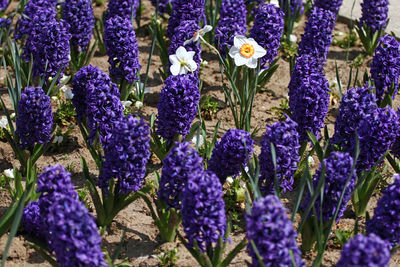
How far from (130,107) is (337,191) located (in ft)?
8.63

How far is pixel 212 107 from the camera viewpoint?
591 cm

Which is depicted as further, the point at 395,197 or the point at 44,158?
the point at 44,158

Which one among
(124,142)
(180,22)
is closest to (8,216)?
(124,142)

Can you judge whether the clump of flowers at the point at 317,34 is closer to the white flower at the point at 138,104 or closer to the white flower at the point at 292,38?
the white flower at the point at 292,38

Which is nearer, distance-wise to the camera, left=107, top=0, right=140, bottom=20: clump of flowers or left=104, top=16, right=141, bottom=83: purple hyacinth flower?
left=104, top=16, right=141, bottom=83: purple hyacinth flower

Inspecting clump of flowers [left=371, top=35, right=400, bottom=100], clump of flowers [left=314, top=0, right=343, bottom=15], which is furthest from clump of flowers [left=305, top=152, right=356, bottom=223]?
clump of flowers [left=314, top=0, right=343, bottom=15]

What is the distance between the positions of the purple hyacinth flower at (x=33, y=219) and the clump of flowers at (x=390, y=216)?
A: 212 centimetres

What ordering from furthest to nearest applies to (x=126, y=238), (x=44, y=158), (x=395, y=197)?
(x=44, y=158)
(x=126, y=238)
(x=395, y=197)

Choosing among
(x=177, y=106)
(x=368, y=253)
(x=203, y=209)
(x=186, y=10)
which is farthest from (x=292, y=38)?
(x=368, y=253)

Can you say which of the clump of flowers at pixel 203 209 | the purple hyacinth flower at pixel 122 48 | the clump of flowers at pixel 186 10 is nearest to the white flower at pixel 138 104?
the purple hyacinth flower at pixel 122 48

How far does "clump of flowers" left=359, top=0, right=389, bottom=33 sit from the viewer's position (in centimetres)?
683

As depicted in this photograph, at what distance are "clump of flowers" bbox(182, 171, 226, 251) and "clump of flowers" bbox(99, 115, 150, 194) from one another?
53 centimetres

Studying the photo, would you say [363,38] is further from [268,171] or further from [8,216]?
[8,216]

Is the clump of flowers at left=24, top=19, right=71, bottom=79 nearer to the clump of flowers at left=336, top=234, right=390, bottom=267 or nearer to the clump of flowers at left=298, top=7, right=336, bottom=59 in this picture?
the clump of flowers at left=298, top=7, right=336, bottom=59
